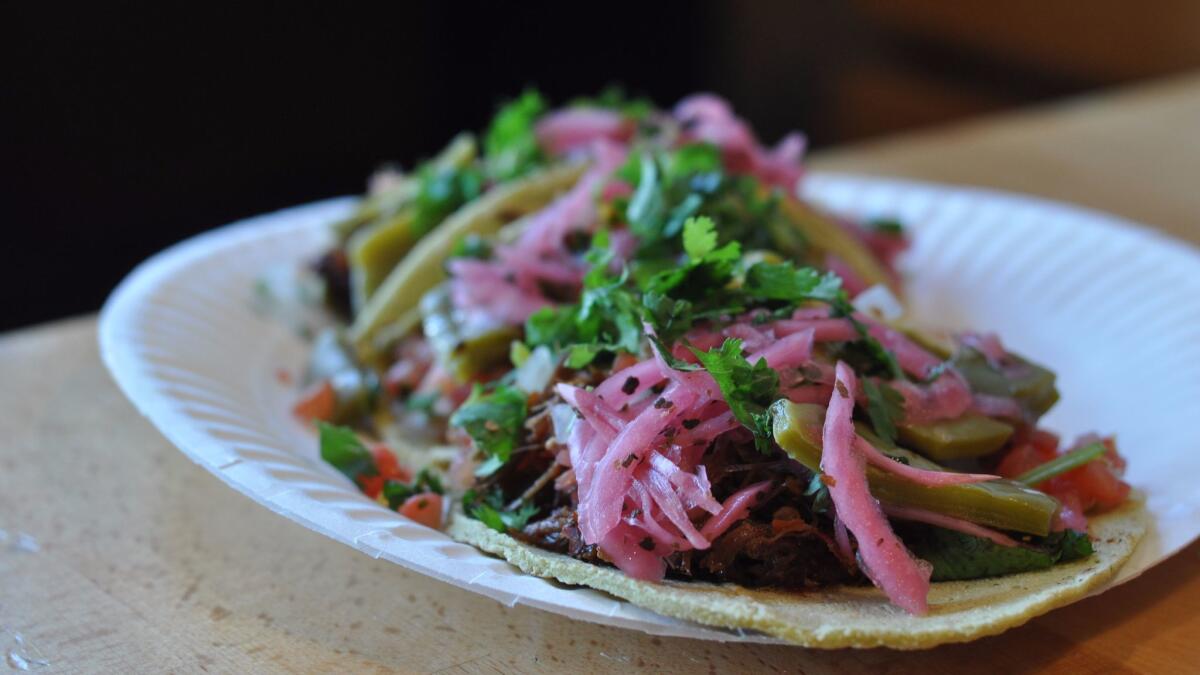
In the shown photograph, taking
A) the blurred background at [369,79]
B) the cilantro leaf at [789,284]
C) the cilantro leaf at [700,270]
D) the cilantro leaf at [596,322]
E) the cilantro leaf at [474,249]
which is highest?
the cilantro leaf at [700,270]

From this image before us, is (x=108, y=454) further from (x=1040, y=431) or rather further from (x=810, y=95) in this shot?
(x=810, y=95)

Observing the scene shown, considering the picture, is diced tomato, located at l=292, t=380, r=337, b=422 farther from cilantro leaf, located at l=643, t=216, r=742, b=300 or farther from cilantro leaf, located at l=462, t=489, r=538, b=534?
cilantro leaf, located at l=643, t=216, r=742, b=300

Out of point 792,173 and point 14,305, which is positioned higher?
point 792,173

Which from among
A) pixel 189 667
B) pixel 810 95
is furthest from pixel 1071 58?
pixel 189 667

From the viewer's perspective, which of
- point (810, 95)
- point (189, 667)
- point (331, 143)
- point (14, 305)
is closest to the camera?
point (189, 667)

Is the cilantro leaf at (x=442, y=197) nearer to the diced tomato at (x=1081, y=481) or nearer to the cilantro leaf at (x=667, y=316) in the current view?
the cilantro leaf at (x=667, y=316)

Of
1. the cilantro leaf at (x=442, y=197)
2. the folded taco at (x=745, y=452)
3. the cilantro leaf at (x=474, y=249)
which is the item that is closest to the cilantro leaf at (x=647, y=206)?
the folded taco at (x=745, y=452)

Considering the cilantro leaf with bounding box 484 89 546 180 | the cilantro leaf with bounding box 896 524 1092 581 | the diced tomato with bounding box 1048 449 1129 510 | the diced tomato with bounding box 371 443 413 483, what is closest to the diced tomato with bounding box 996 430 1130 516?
the diced tomato with bounding box 1048 449 1129 510
